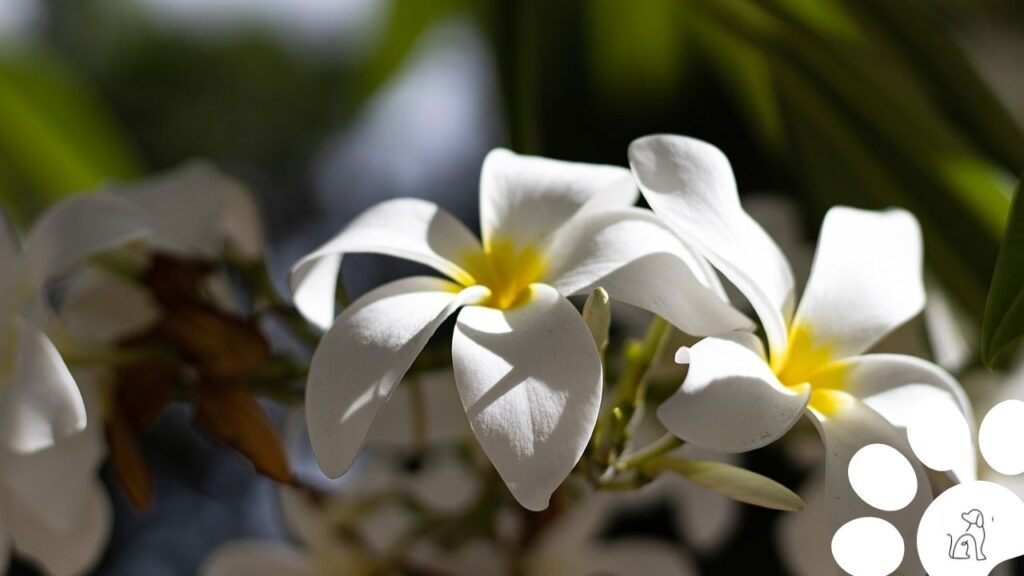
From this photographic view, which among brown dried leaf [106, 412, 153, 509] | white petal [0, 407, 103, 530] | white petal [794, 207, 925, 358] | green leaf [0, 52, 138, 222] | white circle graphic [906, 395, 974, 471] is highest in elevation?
white petal [794, 207, 925, 358]

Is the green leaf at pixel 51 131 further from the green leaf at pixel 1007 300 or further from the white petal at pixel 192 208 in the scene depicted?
the green leaf at pixel 1007 300

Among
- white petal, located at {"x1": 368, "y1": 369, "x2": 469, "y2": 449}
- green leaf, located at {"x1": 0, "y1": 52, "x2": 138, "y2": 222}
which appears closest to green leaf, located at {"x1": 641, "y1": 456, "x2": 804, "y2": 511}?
white petal, located at {"x1": 368, "y1": 369, "x2": 469, "y2": 449}

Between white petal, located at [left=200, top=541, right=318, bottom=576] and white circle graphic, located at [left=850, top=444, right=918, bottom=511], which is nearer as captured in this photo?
white circle graphic, located at [left=850, top=444, right=918, bottom=511]

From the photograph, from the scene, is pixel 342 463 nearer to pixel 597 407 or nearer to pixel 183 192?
pixel 597 407

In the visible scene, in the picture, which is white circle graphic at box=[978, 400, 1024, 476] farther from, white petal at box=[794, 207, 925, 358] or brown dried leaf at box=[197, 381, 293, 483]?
brown dried leaf at box=[197, 381, 293, 483]

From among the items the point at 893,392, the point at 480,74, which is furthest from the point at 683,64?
the point at 893,392

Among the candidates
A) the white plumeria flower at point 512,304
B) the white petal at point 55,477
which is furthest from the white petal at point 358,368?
the white petal at point 55,477

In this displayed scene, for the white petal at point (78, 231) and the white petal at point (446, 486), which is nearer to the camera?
the white petal at point (78, 231)

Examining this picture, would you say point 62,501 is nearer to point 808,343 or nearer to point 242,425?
point 242,425
